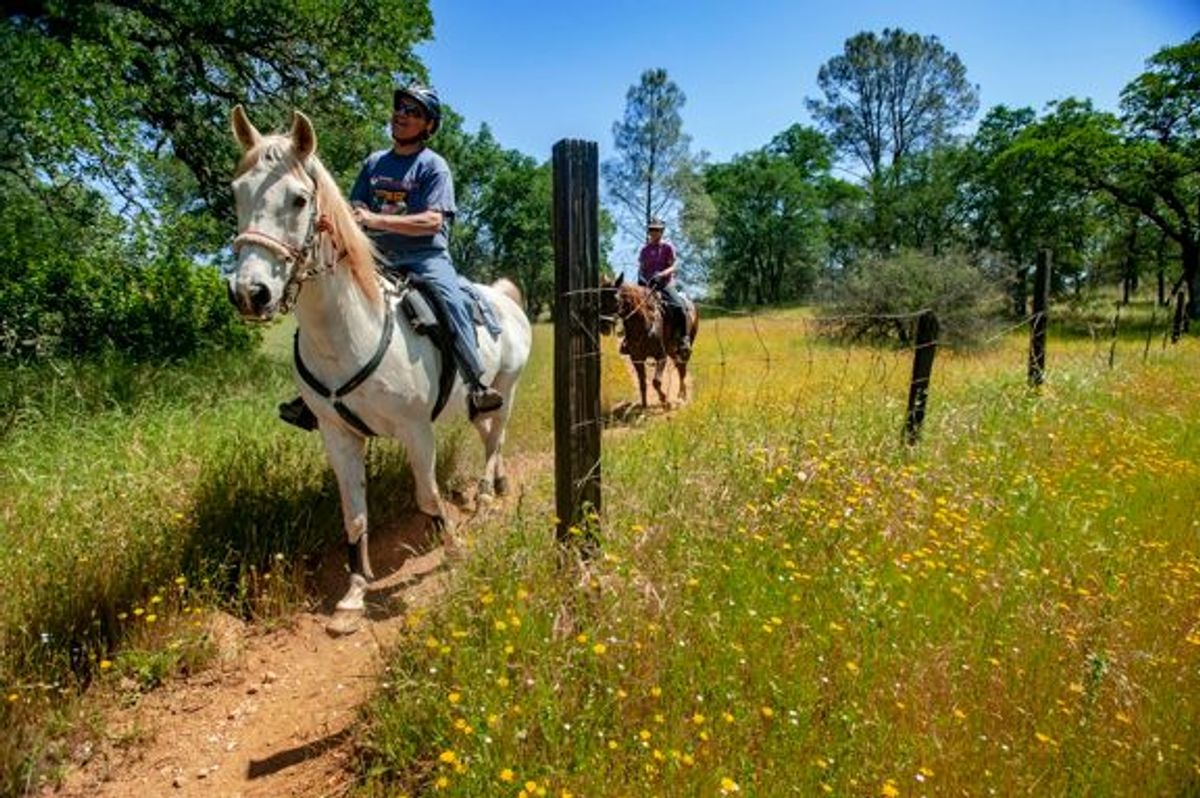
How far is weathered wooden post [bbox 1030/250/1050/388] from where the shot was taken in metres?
7.30

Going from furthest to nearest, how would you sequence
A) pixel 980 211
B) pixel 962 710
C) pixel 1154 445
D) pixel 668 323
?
pixel 980 211 < pixel 668 323 < pixel 1154 445 < pixel 962 710

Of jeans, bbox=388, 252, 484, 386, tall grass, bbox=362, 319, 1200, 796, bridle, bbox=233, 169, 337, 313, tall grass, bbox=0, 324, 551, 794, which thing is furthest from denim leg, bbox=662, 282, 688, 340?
bridle, bbox=233, 169, 337, 313

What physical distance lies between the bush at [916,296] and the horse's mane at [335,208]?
1636 cm

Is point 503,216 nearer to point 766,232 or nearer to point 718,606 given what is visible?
point 766,232

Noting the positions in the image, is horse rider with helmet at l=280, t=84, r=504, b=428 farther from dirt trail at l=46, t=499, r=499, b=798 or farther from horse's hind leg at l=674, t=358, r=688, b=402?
horse's hind leg at l=674, t=358, r=688, b=402

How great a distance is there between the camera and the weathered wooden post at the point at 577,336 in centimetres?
302

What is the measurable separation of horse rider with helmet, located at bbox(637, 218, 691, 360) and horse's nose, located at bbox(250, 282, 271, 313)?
8506mm

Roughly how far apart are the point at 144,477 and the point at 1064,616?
5.86m

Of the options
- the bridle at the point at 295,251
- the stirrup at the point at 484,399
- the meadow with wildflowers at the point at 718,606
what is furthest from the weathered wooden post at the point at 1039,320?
the bridle at the point at 295,251

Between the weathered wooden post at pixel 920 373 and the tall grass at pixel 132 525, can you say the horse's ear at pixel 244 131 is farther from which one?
the weathered wooden post at pixel 920 373

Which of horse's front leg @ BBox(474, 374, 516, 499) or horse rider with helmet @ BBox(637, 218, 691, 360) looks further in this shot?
horse rider with helmet @ BBox(637, 218, 691, 360)

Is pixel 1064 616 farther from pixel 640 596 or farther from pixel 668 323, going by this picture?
pixel 668 323

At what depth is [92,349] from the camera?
9141mm

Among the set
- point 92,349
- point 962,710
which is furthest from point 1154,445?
point 92,349
